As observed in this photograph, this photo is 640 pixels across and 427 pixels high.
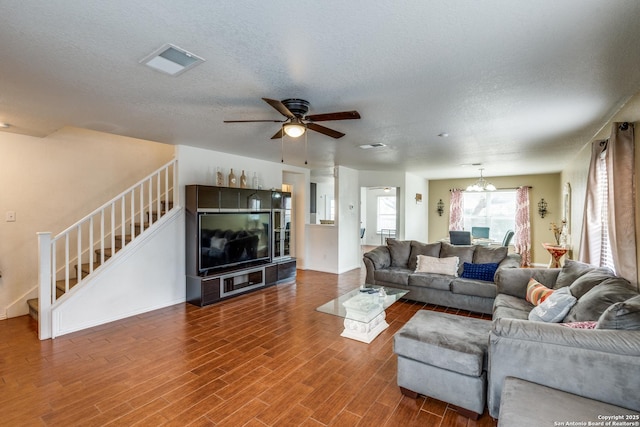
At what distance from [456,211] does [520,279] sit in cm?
614

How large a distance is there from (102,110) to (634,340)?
457cm

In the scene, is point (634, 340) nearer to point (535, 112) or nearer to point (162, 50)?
point (535, 112)

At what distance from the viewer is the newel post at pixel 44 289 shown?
336 cm

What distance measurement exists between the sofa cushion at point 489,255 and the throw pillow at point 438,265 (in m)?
0.32

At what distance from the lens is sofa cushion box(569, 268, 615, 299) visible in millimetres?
2646

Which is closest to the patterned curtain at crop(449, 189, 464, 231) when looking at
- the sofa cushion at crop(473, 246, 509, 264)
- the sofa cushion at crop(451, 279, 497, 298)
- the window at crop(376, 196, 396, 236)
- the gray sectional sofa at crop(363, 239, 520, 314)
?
the window at crop(376, 196, 396, 236)

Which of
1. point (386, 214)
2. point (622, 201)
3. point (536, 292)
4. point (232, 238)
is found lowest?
point (536, 292)

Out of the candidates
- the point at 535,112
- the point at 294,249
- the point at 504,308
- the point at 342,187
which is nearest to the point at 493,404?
the point at 504,308

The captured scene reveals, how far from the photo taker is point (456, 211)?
944 cm

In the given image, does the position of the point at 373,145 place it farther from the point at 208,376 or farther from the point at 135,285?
the point at 135,285

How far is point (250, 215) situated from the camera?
5387mm

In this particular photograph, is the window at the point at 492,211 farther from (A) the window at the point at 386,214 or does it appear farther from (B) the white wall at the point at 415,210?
(A) the window at the point at 386,214

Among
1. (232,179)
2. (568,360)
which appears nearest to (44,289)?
(232,179)

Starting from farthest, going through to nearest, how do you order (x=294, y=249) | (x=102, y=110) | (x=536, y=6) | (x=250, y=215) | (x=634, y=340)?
(x=294, y=249) → (x=250, y=215) → (x=102, y=110) → (x=634, y=340) → (x=536, y=6)
